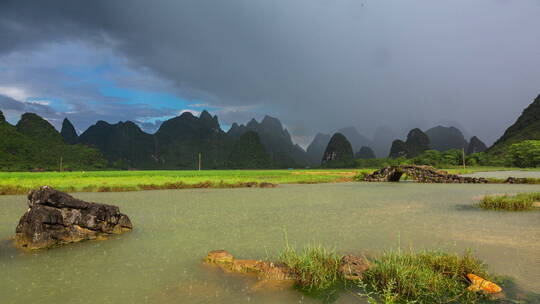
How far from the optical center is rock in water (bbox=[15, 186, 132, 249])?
696cm

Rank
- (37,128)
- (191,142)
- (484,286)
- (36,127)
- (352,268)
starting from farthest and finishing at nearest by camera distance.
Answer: (191,142)
(36,127)
(37,128)
(352,268)
(484,286)

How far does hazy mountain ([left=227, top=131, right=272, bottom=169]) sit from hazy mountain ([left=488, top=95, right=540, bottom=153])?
89.5 metres

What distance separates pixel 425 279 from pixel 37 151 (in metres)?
97.2

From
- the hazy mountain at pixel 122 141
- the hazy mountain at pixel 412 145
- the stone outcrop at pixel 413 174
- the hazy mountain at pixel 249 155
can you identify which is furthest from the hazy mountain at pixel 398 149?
the stone outcrop at pixel 413 174

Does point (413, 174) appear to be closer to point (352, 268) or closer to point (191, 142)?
point (352, 268)

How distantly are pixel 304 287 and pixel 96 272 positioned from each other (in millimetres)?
3660

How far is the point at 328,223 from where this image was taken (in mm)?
9625

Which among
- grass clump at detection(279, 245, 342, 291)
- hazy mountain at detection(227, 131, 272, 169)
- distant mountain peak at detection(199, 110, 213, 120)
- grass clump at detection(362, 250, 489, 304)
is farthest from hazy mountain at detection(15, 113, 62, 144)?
grass clump at detection(362, 250, 489, 304)

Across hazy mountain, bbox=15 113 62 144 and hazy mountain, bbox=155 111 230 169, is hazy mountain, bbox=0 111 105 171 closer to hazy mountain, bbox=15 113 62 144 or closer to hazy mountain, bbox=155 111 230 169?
hazy mountain, bbox=15 113 62 144

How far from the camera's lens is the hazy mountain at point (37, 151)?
6977cm

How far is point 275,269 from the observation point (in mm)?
5105

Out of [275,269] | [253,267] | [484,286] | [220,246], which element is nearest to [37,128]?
[220,246]

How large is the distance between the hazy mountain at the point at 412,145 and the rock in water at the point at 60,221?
506ft

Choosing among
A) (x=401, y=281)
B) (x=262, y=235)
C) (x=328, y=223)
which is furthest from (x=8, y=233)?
(x=401, y=281)
